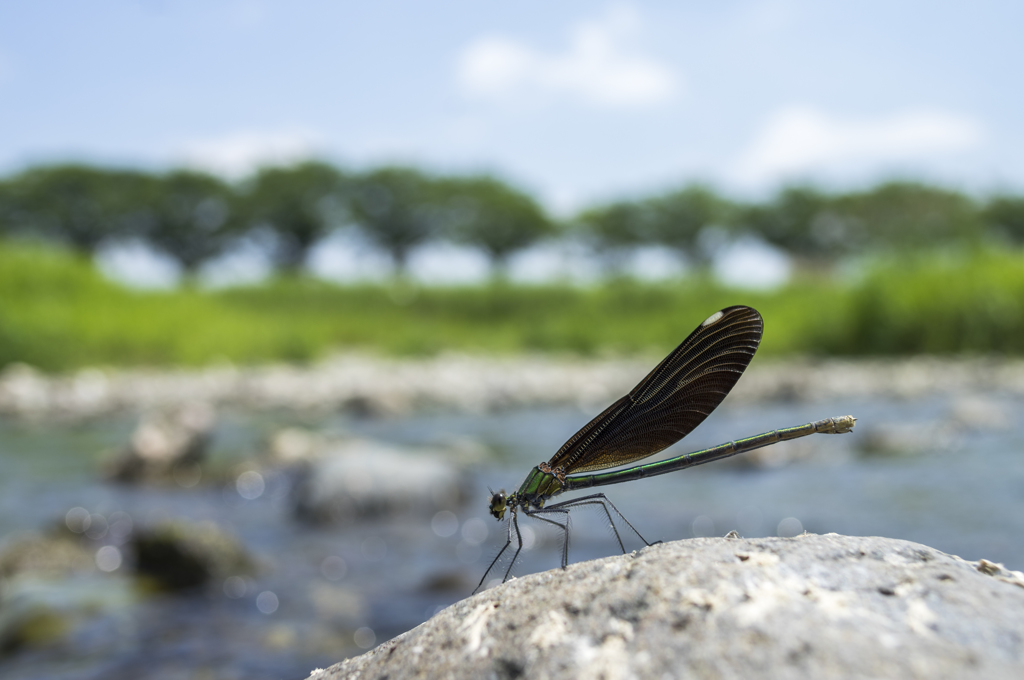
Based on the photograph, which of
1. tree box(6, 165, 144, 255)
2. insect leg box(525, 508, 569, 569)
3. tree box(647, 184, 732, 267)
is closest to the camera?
insect leg box(525, 508, 569, 569)

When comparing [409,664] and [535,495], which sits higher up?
[535,495]

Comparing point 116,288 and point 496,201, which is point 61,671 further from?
point 496,201

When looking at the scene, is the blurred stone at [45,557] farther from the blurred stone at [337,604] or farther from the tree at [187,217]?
the tree at [187,217]

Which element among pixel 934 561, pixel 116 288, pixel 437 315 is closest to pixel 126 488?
pixel 934 561

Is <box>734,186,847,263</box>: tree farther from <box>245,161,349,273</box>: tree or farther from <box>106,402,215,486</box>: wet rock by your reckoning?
<box>106,402,215,486</box>: wet rock

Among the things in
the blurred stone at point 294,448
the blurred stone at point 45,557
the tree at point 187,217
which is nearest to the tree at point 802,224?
the tree at point 187,217

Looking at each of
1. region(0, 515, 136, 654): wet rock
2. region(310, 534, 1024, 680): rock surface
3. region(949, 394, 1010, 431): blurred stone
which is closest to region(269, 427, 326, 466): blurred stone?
region(0, 515, 136, 654): wet rock
